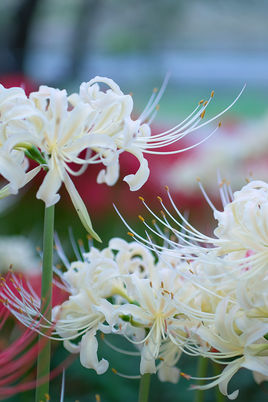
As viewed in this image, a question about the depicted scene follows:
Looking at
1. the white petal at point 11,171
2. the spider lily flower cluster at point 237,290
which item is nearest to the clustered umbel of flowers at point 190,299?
the spider lily flower cluster at point 237,290

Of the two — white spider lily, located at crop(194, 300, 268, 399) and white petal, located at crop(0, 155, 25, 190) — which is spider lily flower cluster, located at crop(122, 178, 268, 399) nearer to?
white spider lily, located at crop(194, 300, 268, 399)

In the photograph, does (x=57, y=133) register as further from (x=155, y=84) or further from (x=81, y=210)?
(x=155, y=84)

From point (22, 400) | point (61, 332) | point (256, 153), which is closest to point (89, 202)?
point (256, 153)

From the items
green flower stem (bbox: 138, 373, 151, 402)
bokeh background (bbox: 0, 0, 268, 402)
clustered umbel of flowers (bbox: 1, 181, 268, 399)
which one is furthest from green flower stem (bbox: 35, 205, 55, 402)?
bokeh background (bbox: 0, 0, 268, 402)

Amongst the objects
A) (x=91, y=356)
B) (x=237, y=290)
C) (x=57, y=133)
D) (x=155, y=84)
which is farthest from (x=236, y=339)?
(x=155, y=84)

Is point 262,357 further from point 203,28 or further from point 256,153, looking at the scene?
point 203,28
